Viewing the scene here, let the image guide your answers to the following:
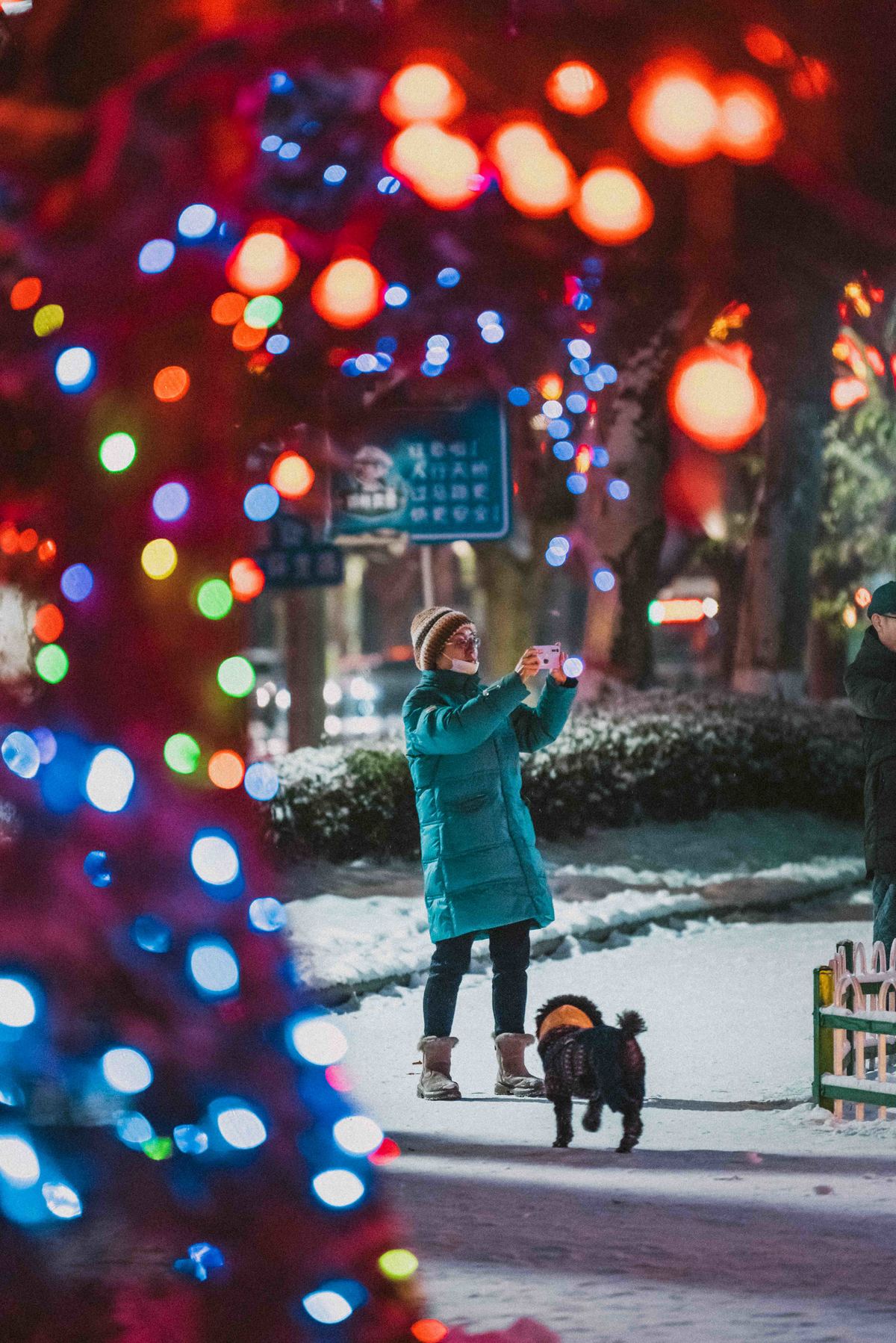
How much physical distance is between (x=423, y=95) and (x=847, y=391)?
47.3 ft

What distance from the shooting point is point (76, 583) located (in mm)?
3967

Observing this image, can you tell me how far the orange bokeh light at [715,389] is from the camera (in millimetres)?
19625

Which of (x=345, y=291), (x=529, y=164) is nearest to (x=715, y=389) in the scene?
(x=529, y=164)

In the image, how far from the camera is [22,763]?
159 inches

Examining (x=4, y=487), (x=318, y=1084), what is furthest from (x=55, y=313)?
(x=318, y=1084)

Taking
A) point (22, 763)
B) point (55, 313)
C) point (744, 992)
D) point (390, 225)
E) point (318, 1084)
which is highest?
point (390, 225)

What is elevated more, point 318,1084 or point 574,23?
point 574,23

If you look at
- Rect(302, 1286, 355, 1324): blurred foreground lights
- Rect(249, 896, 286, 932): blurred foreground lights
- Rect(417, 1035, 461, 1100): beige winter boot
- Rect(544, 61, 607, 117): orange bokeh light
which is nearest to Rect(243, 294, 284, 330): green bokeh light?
Rect(249, 896, 286, 932): blurred foreground lights

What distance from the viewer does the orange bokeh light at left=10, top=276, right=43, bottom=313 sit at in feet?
13.5

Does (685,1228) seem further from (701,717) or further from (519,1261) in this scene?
(701,717)

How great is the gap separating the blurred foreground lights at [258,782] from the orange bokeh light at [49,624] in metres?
0.49

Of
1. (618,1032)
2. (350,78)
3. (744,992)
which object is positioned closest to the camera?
(618,1032)

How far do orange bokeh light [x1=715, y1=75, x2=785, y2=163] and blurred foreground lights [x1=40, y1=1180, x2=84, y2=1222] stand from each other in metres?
8.85

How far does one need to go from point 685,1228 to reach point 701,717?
40.0ft
